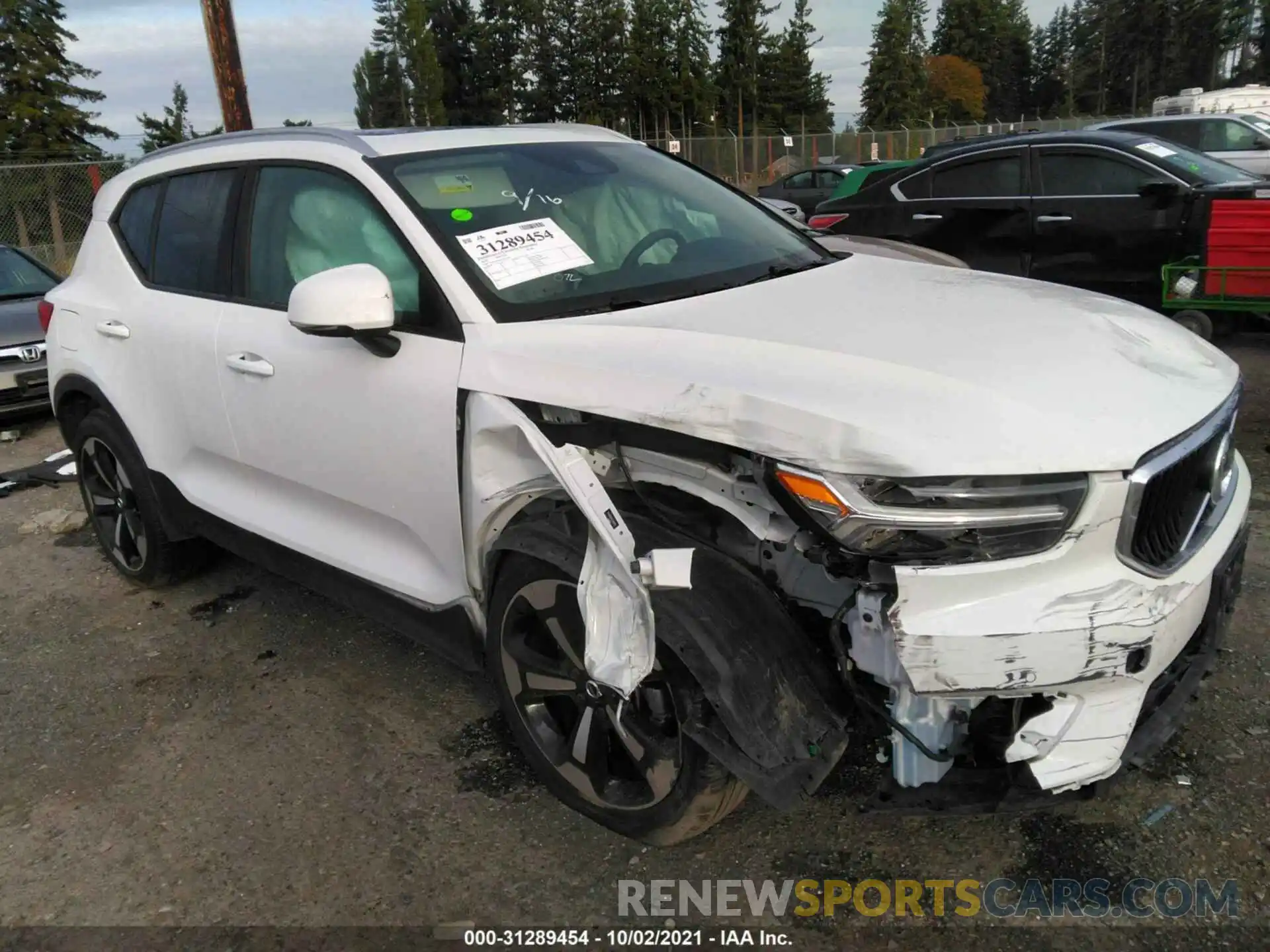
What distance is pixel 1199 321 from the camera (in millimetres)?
6523

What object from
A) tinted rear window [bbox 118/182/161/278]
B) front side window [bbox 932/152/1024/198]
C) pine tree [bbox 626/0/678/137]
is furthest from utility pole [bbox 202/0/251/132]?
pine tree [bbox 626/0/678/137]

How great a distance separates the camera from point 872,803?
7.16ft

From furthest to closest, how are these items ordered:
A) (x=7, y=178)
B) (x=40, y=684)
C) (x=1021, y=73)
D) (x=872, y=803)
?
(x=1021, y=73), (x=7, y=178), (x=40, y=684), (x=872, y=803)

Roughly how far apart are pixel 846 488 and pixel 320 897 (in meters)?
1.68

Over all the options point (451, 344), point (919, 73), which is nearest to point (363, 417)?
point (451, 344)

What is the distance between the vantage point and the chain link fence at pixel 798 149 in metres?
34.2

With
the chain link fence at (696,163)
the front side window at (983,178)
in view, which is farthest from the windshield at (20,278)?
the front side window at (983,178)

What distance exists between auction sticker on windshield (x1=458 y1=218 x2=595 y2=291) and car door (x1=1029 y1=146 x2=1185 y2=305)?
18.9 ft

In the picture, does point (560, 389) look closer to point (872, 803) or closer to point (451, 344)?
point (451, 344)

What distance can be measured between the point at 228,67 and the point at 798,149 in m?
31.2

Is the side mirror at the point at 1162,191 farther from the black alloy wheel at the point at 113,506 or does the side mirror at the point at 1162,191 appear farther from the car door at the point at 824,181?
the car door at the point at 824,181

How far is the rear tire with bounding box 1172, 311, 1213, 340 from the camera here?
6465 millimetres

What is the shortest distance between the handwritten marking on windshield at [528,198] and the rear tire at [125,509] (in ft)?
6.55

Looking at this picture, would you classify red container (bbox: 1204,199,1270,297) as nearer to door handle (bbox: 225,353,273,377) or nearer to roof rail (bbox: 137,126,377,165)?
roof rail (bbox: 137,126,377,165)
